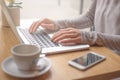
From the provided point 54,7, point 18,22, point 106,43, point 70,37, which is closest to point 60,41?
point 70,37

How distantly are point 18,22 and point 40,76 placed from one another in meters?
0.57

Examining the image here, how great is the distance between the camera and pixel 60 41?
921 millimetres

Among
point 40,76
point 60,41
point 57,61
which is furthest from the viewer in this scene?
point 60,41

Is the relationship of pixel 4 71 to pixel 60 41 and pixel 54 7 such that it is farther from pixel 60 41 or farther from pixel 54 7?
pixel 54 7

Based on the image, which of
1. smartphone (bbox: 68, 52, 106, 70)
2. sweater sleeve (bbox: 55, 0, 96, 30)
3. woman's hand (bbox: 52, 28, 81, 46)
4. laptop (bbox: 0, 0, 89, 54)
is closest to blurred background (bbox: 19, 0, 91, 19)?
sweater sleeve (bbox: 55, 0, 96, 30)

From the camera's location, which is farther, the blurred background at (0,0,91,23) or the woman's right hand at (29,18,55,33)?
the blurred background at (0,0,91,23)

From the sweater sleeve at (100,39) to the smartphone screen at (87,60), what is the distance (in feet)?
0.30

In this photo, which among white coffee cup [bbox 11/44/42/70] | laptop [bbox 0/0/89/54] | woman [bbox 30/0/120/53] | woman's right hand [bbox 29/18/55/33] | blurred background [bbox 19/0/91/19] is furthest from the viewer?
blurred background [bbox 19/0/91/19]

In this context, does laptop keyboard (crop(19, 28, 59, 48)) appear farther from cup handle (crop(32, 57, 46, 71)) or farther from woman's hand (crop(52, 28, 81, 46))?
cup handle (crop(32, 57, 46, 71))

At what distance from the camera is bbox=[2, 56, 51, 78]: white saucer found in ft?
2.23

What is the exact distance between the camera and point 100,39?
3.11ft

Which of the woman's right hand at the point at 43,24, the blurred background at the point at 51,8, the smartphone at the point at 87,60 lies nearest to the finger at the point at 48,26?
the woman's right hand at the point at 43,24

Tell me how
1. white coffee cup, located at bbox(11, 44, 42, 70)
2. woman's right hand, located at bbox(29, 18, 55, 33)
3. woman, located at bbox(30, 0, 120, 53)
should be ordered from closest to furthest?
white coffee cup, located at bbox(11, 44, 42, 70) → woman, located at bbox(30, 0, 120, 53) → woman's right hand, located at bbox(29, 18, 55, 33)

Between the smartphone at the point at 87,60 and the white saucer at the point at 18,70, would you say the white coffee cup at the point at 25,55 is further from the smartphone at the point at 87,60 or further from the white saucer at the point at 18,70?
the smartphone at the point at 87,60
